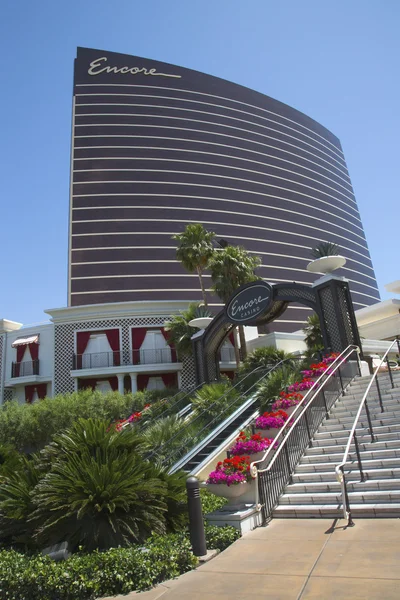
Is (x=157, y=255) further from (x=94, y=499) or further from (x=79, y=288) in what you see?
(x=94, y=499)

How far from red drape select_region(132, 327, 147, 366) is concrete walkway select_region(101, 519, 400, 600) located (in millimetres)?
23563

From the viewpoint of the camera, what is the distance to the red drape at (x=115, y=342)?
29344 mm

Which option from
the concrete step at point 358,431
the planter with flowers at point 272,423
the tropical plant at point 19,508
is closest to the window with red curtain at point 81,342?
the planter with flowers at point 272,423

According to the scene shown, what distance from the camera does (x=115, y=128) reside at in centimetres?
6028

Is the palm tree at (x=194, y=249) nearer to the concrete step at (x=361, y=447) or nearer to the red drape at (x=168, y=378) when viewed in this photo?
the red drape at (x=168, y=378)

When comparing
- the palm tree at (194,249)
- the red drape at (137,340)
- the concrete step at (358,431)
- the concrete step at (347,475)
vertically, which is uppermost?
the palm tree at (194,249)

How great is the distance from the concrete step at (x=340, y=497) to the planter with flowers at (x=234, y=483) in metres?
0.71

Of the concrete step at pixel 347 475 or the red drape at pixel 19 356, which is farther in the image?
the red drape at pixel 19 356

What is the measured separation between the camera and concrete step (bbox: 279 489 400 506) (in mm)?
6801

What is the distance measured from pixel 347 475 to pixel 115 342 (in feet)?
76.9

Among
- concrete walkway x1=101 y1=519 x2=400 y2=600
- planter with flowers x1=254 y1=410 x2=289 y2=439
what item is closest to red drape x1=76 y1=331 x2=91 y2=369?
planter with flowers x1=254 y1=410 x2=289 y2=439

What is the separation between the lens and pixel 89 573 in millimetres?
4820

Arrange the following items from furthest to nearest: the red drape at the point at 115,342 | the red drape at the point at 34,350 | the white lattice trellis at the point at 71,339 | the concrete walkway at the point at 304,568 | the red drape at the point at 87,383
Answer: the red drape at the point at 34,350 → the red drape at the point at 87,383 → the white lattice trellis at the point at 71,339 → the red drape at the point at 115,342 → the concrete walkway at the point at 304,568

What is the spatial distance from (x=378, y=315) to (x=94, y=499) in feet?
99.6
